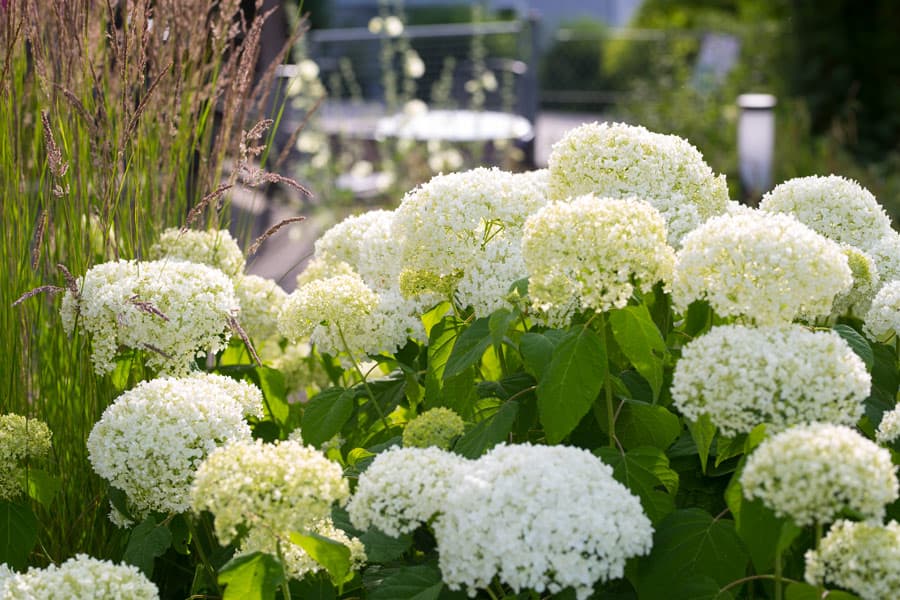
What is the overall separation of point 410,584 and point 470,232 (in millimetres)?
741

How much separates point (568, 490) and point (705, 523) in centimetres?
34

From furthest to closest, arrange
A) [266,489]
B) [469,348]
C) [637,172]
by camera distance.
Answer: [637,172], [469,348], [266,489]

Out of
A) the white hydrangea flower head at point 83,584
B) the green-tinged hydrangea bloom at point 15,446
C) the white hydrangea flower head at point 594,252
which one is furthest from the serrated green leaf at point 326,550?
the green-tinged hydrangea bloom at point 15,446

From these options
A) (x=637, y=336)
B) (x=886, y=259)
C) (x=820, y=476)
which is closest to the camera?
(x=820, y=476)

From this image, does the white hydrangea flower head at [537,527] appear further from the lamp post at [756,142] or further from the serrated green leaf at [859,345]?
the lamp post at [756,142]

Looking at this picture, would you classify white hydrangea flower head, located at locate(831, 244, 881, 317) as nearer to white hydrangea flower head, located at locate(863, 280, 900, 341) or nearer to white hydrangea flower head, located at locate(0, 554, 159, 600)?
white hydrangea flower head, located at locate(863, 280, 900, 341)

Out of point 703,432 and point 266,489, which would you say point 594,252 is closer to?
point 703,432

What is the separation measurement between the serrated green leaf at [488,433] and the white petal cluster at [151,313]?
2.06 ft

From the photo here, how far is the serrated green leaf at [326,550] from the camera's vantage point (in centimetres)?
159

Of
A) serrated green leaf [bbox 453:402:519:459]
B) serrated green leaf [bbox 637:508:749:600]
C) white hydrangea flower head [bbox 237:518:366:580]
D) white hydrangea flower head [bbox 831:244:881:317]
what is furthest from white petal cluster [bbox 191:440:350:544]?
white hydrangea flower head [bbox 831:244:881:317]

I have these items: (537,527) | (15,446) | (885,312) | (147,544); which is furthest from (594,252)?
(15,446)

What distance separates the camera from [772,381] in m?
1.53

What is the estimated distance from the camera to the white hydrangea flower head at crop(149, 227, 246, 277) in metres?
2.53

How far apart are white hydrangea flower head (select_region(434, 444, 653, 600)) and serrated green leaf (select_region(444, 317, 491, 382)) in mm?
290
